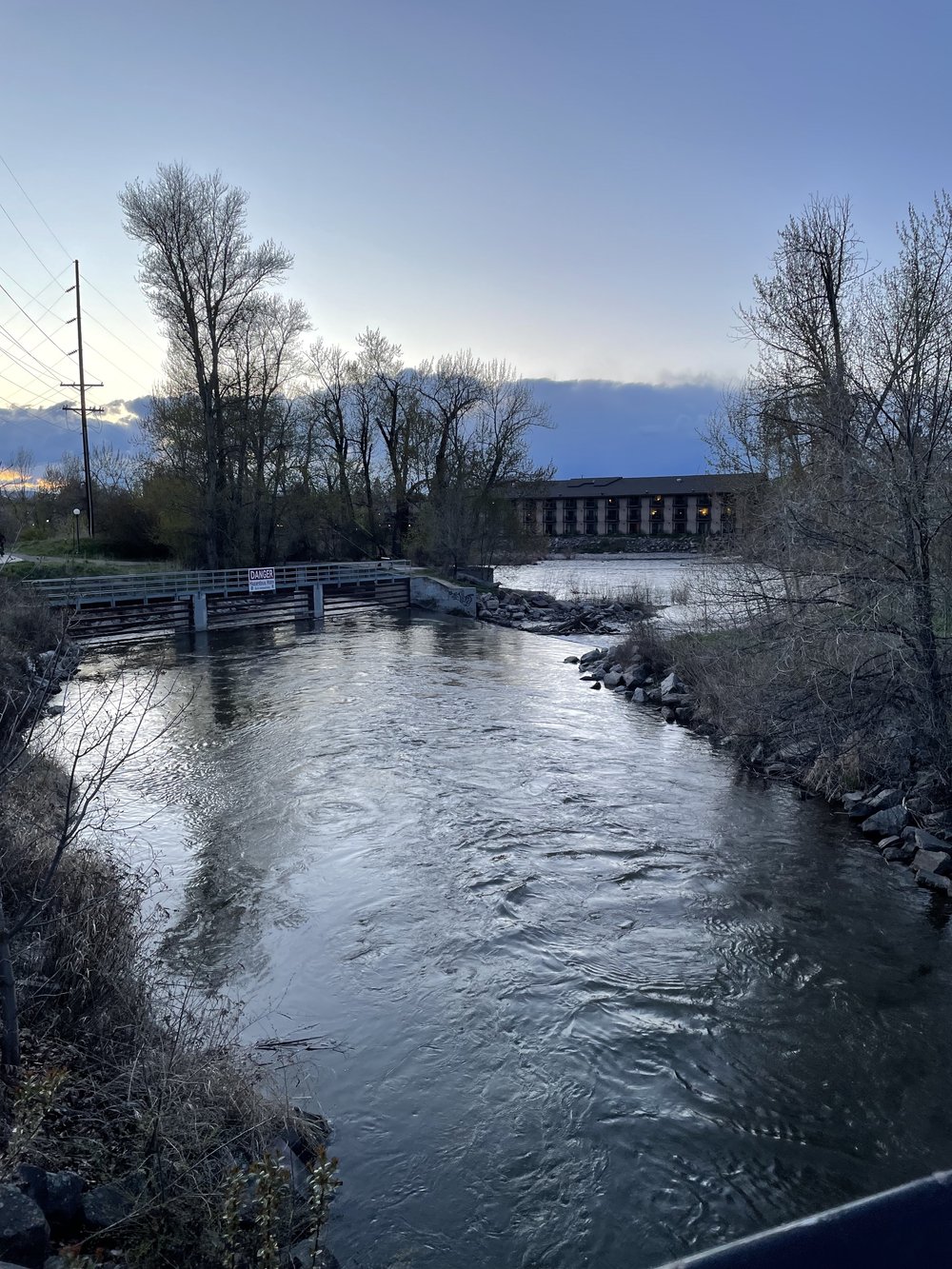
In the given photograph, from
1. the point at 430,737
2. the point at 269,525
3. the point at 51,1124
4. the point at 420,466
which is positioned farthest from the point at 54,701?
the point at 420,466

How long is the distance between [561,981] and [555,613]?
95.4 feet

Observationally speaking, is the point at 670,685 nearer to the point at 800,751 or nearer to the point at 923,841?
the point at 800,751

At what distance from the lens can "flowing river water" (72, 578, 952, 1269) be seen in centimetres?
496

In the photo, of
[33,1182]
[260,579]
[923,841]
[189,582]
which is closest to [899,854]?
[923,841]

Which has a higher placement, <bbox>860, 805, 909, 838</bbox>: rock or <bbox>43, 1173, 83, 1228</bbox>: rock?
<bbox>43, 1173, 83, 1228</bbox>: rock

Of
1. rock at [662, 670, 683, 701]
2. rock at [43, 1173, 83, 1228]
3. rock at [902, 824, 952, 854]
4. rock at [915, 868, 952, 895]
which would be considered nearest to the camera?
rock at [43, 1173, 83, 1228]

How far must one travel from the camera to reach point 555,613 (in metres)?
35.8

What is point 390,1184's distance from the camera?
491 centimetres

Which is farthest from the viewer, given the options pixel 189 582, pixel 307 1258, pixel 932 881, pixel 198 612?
pixel 189 582

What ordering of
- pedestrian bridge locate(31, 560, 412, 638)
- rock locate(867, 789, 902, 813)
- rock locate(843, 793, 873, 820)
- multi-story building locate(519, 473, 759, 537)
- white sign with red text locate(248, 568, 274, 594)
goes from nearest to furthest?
rock locate(867, 789, 902, 813), rock locate(843, 793, 873, 820), pedestrian bridge locate(31, 560, 412, 638), white sign with red text locate(248, 568, 274, 594), multi-story building locate(519, 473, 759, 537)

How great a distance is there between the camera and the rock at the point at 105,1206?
373cm

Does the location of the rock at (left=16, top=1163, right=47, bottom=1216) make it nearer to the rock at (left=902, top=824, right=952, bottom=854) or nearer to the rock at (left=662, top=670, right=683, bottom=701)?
the rock at (left=902, top=824, right=952, bottom=854)

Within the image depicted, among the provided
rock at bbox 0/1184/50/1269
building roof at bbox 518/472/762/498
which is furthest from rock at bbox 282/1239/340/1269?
building roof at bbox 518/472/762/498

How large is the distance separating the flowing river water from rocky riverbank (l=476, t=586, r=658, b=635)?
714 inches
